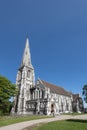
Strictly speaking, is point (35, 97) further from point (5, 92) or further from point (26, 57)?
point (26, 57)

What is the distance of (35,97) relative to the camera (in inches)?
2008

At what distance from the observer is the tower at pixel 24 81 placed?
50.2m

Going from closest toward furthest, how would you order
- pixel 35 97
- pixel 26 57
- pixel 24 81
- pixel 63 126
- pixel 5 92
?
pixel 63 126
pixel 5 92
pixel 35 97
pixel 24 81
pixel 26 57

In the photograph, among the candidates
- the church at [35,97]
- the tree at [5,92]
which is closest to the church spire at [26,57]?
the church at [35,97]

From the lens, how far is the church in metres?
44.8

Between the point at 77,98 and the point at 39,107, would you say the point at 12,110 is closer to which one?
the point at 39,107

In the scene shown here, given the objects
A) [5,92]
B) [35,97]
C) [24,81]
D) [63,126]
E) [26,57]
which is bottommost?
[63,126]

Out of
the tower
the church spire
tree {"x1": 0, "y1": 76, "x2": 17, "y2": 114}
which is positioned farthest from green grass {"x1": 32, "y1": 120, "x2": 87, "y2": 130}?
the church spire

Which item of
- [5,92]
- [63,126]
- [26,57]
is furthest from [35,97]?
[63,126]

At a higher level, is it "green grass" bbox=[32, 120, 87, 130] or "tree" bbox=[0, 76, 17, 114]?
"tree" bbox=[0, 76, 17, 114]

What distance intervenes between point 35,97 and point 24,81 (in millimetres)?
8404

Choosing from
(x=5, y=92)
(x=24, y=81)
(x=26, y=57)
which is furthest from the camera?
(x=26, y=57)

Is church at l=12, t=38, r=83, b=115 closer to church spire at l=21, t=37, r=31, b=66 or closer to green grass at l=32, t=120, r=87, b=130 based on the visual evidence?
church spire at l=21, t=37, r=31, b=66

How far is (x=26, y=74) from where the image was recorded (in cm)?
5694
